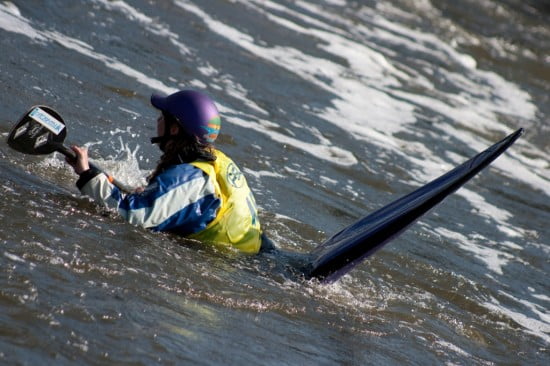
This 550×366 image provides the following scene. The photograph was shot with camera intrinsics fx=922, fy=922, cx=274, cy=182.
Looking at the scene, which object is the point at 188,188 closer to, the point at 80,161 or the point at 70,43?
the point at 80,161

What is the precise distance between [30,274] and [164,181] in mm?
1326

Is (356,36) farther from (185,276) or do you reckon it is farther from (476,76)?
(185,276)

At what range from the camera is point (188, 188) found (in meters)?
5.83

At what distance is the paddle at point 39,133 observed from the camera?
584cm

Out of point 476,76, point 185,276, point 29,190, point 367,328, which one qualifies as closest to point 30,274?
point 185,276

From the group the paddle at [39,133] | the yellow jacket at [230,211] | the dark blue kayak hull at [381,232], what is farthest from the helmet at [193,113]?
the dark blue kayak hull at [381,232]

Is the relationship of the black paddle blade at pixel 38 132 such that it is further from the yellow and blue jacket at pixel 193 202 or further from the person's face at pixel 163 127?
the person's face at pixel 163 127

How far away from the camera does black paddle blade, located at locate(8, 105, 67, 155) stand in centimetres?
584

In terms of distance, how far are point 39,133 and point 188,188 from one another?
102 centimetres

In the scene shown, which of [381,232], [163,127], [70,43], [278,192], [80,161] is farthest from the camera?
[70,43]

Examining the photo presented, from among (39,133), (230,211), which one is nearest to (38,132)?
(39,133)

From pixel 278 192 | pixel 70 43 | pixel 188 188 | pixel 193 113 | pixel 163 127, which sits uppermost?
pixel 193 113

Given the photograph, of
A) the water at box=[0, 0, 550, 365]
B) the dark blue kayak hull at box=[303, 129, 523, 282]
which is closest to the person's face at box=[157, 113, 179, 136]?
the water at box=[0, 0, 550, 365]

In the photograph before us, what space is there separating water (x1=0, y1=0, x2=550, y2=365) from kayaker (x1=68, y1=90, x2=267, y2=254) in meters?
0.13
